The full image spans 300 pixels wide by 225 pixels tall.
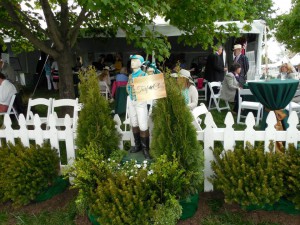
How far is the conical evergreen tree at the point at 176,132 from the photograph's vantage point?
2.64 metres

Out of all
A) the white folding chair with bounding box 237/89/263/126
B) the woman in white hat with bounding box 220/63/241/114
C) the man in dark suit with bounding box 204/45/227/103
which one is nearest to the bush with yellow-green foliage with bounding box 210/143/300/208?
the white folding chair with bounding box 237/89/263/126

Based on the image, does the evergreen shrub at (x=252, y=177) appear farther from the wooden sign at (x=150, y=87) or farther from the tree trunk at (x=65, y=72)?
the tree trunk at (x=65, y=72)

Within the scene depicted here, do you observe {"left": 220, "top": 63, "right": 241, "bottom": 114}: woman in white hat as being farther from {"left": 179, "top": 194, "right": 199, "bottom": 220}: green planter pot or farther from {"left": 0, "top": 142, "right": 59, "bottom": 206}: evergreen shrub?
{"left": 0, "top": 142, "right": 59, "bottom": 206}: evergreen shrub

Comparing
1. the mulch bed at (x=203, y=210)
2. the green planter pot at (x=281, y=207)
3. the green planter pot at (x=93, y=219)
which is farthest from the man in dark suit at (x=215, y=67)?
the green planter pot at (x=93, y=219)

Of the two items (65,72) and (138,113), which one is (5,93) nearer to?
(65,72)

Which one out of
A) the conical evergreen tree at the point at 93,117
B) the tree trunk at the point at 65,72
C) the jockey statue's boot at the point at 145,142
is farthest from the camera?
the tree trunk at the point at 65,72

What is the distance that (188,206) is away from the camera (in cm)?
284

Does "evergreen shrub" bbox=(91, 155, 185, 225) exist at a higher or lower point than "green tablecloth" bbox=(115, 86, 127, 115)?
lower

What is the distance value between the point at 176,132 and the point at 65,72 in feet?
9.66

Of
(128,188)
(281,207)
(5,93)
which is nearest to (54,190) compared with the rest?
(128,188)

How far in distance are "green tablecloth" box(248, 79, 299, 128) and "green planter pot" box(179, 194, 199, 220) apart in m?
1.59

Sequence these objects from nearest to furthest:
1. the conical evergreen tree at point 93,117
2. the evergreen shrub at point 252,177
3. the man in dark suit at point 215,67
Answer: the evergreen shrub at point 252,177 < the conical evergreen tree at point 93,117 < the man in dark suit at point 215,67

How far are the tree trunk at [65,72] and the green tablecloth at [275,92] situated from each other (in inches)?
118

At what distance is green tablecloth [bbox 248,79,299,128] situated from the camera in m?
3.47
